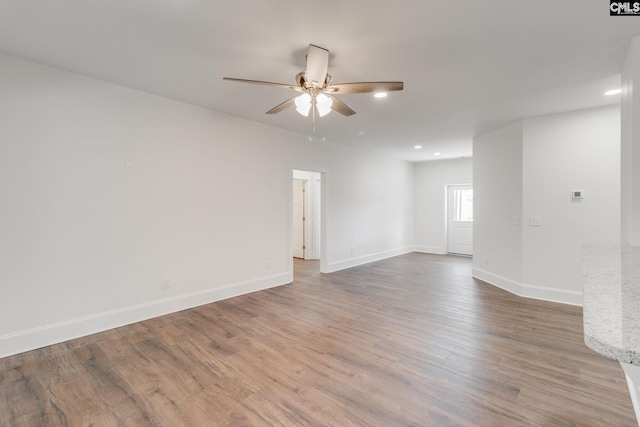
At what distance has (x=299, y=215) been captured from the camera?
7.38m

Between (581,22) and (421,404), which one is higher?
(581,22)

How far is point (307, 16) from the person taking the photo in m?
1.96

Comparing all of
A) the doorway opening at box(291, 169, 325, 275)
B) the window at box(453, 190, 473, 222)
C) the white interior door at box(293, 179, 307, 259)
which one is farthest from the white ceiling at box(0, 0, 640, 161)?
the window at box(453, 190, 473, 222)

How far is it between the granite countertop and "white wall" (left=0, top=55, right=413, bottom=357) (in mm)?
3791

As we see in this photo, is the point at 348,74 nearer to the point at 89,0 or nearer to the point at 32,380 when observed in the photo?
the point at 89,0

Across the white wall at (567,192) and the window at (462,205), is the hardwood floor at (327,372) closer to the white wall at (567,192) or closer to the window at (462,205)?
the white wall at (567,192)

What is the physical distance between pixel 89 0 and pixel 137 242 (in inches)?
91.8

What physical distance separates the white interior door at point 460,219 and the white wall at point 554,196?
10.1 feet

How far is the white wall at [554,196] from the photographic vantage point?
12.1 ft

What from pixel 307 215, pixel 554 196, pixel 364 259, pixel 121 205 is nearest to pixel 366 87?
pixel 121 205

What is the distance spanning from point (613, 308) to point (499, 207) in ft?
15.3

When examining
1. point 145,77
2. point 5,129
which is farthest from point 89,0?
point 5,129

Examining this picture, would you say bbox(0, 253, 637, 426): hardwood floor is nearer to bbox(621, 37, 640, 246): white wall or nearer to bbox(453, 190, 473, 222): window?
bbox(621, 37, 640, 246): white wall

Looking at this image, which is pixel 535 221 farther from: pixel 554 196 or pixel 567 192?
pixel 567 192
